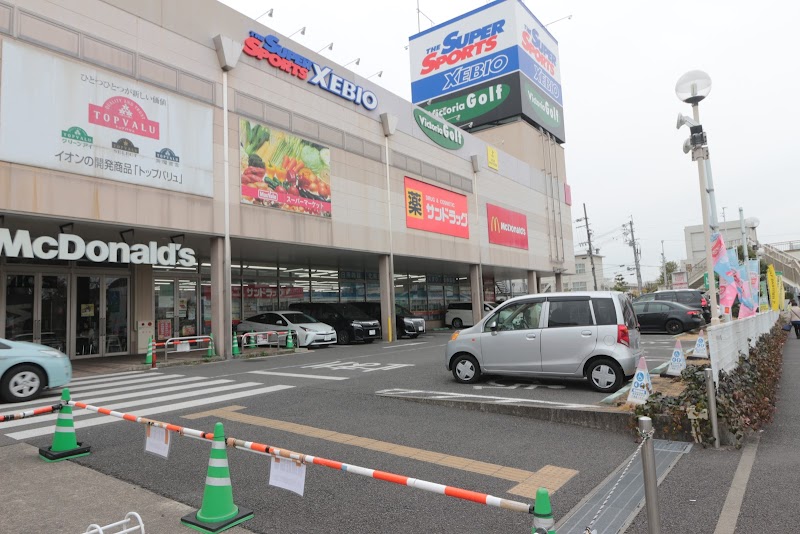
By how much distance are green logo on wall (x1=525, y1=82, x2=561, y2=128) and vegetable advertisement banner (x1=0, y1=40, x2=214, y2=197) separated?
32.2m

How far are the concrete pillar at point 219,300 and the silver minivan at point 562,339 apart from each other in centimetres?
934

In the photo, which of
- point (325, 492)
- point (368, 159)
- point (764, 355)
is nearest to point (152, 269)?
point (368, 159)

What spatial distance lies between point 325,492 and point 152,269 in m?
16.5

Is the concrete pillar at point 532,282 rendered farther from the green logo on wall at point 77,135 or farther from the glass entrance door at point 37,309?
the green logo on wall at point 77,135

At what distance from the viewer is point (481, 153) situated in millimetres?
30484

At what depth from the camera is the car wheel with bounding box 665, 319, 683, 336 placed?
20.3 meters

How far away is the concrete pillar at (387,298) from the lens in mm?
22625

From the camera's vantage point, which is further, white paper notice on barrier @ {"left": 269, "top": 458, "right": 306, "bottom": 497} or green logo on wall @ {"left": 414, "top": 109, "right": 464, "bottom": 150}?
green logo on wall @ {"left": 414, "top": 109, "right": 464, "bottom": 150}

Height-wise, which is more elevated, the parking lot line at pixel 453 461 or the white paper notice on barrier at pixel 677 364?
the white paper notice on barrier at pixel 677 364

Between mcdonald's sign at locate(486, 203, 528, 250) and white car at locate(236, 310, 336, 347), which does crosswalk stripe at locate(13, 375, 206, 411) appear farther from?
mcdonald's sign at locate(486, 203, 528, 250)

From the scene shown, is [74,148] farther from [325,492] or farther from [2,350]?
[325,492]

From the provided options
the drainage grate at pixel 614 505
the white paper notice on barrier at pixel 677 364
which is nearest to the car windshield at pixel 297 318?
the white paper notice on barrier at pixel 677 364

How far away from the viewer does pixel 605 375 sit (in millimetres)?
8328

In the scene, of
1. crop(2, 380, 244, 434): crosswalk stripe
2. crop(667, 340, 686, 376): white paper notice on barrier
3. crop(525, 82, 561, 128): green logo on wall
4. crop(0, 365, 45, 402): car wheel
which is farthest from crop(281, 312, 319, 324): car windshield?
crop(525, 82, 561, 128): green logo on wall
